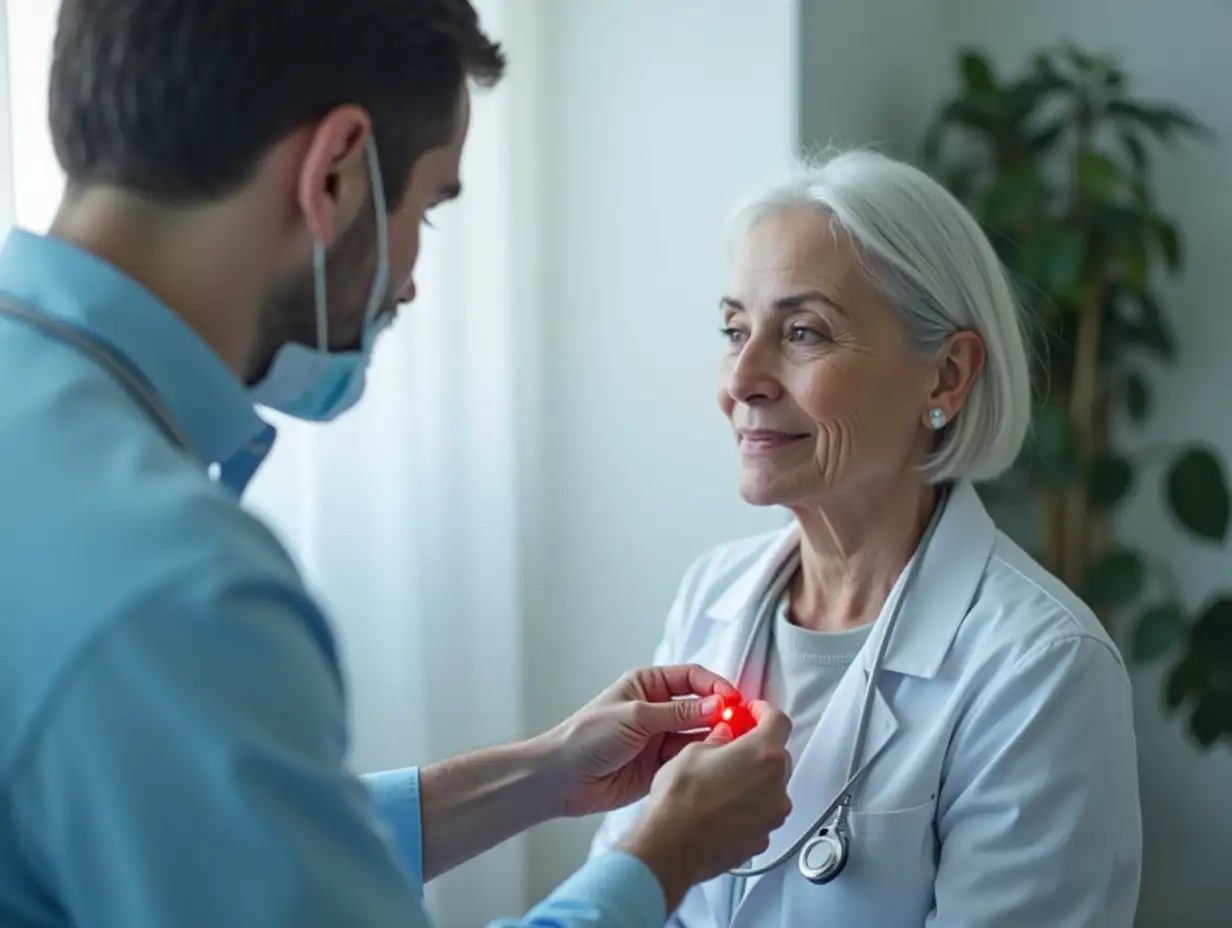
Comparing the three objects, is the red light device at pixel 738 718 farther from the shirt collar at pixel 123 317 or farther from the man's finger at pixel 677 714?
the shirt collar at pixel 123 317

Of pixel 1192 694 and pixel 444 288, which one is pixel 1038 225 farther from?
pixel 444 288

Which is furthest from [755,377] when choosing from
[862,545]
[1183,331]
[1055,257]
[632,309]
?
[1183,331]

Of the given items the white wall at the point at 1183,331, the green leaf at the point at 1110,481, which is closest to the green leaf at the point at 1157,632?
the green leaf at the point at 1110,481

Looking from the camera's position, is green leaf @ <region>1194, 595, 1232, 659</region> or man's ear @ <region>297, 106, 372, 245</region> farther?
green leaf @ <region>1194, 595, 1232, 659</region>

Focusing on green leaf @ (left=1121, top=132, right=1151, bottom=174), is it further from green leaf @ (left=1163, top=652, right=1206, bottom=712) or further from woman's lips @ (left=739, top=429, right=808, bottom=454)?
woman's lips @ (left=739, top=429, right=808, bottom=454)

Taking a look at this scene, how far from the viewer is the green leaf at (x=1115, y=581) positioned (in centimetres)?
263

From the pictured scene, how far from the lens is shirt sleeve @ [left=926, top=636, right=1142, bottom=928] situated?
1313 millimetres

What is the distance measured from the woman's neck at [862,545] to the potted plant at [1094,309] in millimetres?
976

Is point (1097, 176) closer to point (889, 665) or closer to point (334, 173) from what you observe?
point (889, 665)

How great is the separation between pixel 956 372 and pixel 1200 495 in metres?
1.24

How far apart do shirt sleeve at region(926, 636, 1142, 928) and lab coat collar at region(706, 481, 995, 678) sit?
87mm

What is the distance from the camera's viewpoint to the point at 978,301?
1.58 m

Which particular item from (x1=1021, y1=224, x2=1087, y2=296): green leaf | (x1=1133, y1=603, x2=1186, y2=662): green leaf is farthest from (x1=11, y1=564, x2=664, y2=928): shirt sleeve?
(x1=1133, y1=603, x2=1186, y2=662): green leaf

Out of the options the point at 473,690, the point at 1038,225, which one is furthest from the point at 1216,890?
the point at 473,690
